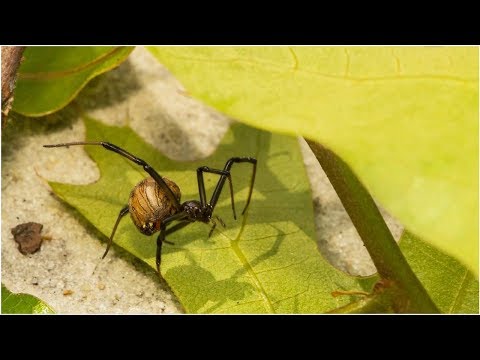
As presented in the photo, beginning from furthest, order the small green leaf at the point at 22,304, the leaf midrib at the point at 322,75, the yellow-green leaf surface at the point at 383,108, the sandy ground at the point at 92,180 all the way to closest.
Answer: the sandy ground at the point at 92,180 < the small green leaf at the point at 22,304 < the leaf midrib at the point at 322,75 < the yellow-green leaf surface at the point at 383,108

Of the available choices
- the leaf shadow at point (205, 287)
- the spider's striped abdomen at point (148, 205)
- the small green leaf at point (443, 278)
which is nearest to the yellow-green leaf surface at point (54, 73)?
the spider's striped abdomen at point (148, 205)

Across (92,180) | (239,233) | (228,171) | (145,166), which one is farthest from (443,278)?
(92,180)

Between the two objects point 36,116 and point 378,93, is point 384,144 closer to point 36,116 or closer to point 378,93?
point 378,93

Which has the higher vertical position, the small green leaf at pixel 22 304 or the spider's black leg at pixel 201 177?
the spider's black leg at pixel 201 177

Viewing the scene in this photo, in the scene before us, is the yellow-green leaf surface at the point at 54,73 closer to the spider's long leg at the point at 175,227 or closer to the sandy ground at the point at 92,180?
the sandy ground at the point at 92,180

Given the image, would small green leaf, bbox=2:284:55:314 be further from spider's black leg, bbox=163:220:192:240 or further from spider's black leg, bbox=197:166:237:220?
spider's black leg, bbox=197:166:237:220

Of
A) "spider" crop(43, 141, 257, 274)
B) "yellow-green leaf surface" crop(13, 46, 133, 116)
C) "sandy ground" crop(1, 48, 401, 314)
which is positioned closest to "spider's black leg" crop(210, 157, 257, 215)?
"spider" crop(43, 141, 257, 274)

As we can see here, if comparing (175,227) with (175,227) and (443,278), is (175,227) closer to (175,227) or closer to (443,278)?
(175,227)
